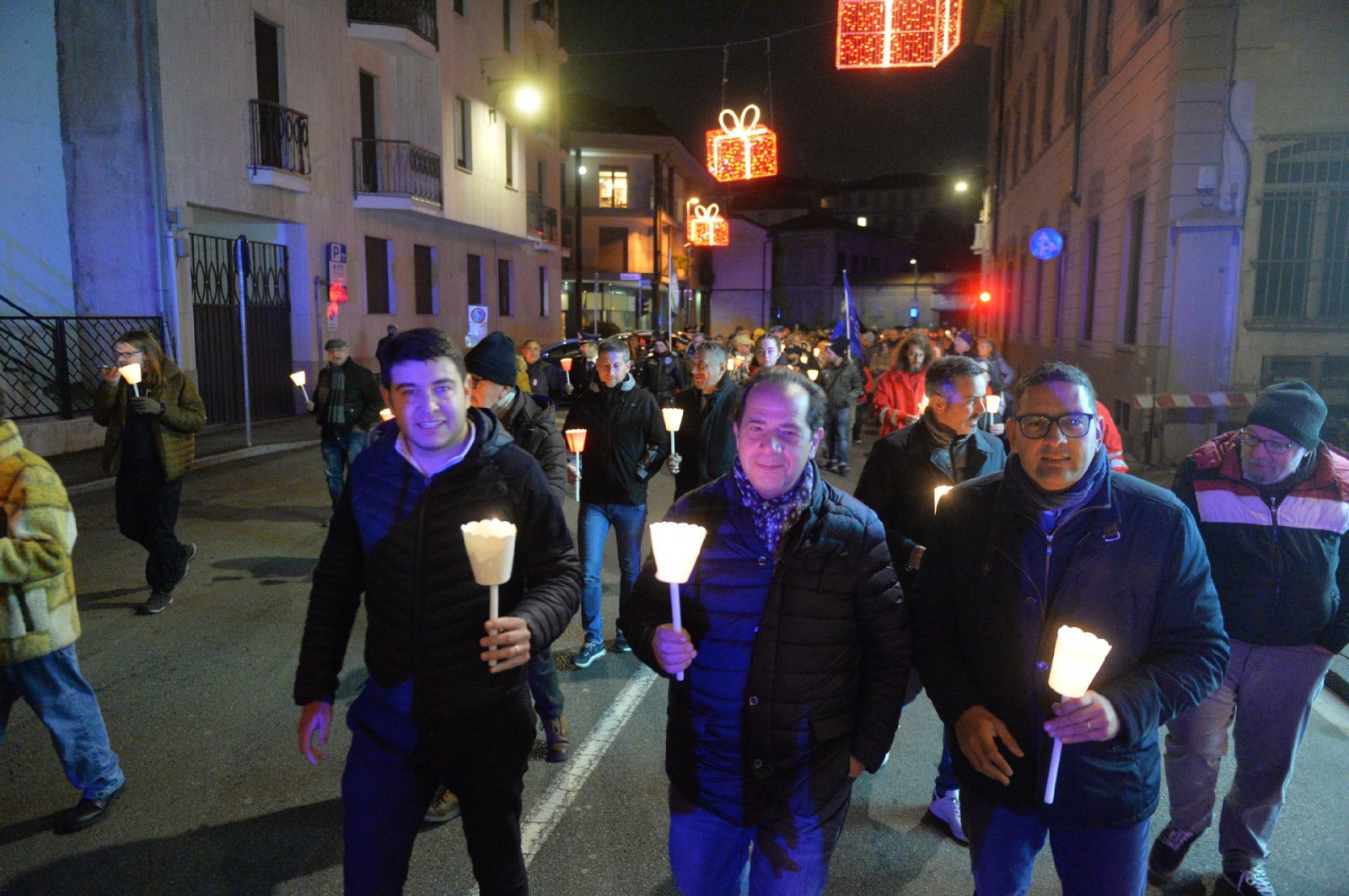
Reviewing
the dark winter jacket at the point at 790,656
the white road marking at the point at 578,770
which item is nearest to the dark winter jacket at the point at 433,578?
the dark winter jacket at the point at 790,656

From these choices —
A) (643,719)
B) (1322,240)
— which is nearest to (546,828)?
(643,719)

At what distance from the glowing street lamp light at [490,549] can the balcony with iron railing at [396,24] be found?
23307 millimetres

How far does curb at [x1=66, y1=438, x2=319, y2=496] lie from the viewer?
460 inches

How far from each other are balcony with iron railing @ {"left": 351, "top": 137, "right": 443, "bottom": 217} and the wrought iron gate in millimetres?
3287

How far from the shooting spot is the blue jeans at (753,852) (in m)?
2.56

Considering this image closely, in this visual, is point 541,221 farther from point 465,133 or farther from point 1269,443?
point 1269,443

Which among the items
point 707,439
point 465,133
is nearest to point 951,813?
point 707,439

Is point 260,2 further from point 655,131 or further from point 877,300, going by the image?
point 877,300

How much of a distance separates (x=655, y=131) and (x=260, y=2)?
33546mm

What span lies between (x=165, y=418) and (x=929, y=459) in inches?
217

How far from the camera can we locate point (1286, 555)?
3.55 m

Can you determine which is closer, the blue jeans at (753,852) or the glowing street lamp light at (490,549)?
the glowing street lamp light at (490,549)

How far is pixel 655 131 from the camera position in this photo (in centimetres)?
5041

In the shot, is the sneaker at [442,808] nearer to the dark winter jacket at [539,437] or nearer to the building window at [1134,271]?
the dark winter jacket at [539,437]
